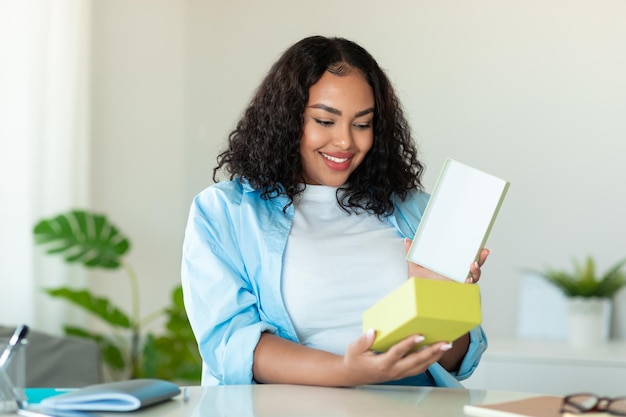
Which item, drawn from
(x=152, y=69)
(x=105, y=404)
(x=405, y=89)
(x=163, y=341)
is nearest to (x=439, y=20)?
(x=405, y=89)

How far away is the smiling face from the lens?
2.00m

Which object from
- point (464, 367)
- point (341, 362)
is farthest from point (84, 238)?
point (341, 362)

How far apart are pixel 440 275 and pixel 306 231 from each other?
1.00ft

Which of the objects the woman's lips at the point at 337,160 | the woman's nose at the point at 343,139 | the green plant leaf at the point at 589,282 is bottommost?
the green plant leaf at the point at 589,282

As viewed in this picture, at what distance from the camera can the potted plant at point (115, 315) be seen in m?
4.13

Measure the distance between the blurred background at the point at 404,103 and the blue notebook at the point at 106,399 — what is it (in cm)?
261

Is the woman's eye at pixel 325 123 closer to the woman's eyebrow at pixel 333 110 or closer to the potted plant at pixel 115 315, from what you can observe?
the woman's eyebrow at pixel 333 110

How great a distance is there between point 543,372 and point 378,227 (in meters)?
1.73

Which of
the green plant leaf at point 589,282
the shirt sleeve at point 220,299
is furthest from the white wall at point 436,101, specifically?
the shirt sleeve at point 220,299

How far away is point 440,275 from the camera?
6.16 feet

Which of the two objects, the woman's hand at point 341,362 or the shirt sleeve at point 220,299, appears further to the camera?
the shirt sleeve at point 220,299

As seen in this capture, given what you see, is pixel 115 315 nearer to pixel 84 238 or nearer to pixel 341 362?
pixel 84 238

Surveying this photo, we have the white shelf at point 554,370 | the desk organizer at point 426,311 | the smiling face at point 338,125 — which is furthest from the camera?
the white shelf at point 554,370

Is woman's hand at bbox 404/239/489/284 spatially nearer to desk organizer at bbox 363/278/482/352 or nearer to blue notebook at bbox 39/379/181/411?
desk organizer at bbox 363/278/482/352
